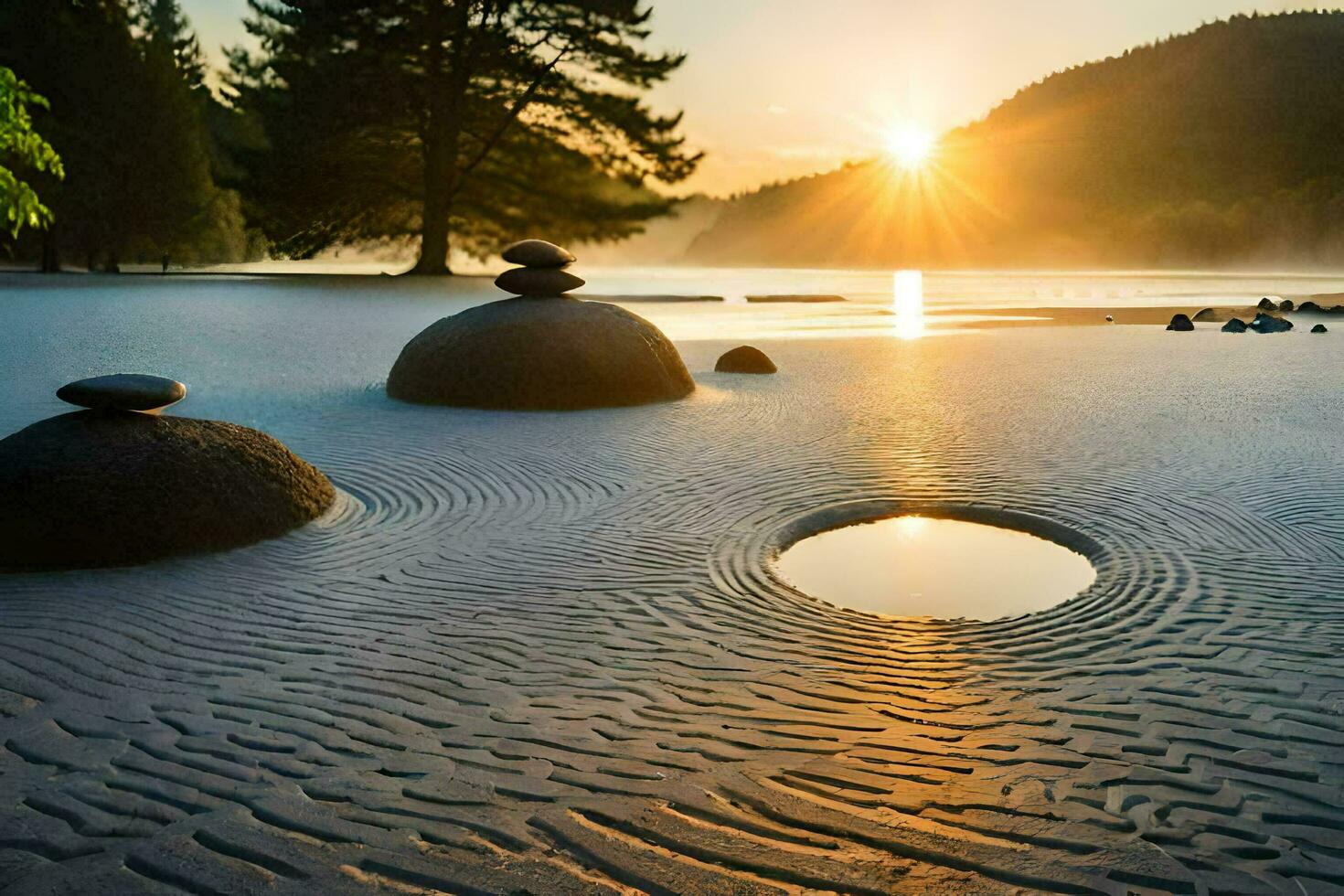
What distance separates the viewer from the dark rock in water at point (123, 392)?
19.3ft

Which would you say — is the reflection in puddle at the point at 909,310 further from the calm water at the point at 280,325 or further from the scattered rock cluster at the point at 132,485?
the scattered rock cluster at the point at 132,485

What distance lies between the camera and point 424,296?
28.2 m

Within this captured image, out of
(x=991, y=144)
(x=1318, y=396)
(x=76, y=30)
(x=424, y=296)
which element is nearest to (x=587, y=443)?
(x=1318, y=396)

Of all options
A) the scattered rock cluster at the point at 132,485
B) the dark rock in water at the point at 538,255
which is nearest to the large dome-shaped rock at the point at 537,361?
the dark rock in water at the point at 538,255

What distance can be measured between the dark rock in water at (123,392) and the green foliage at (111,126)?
32.7m

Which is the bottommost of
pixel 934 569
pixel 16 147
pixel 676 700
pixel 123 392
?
pixel 676 700

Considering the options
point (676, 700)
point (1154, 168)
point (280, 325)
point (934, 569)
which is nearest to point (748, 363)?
point (934, 569)

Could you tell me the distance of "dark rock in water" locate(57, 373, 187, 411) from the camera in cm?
588

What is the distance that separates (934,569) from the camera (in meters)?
5.52

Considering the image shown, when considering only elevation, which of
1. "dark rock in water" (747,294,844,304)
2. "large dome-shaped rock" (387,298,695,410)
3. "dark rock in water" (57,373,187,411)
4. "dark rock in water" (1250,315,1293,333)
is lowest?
"dark rock in water" (57,373,187,411)

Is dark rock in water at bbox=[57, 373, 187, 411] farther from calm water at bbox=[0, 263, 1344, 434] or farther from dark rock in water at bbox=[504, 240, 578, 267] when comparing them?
dark rock in water at bbox=[504, 240, 578, 267]

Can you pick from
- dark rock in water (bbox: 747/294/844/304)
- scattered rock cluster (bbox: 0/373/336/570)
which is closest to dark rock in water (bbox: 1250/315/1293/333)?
dark rock in water (bbox: 747/294/844/304)

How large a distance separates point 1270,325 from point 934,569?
18336 mm

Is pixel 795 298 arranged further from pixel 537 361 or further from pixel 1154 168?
pixel 1154 168
